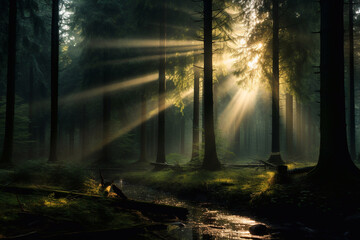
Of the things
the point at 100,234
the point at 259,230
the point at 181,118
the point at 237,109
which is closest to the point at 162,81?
the point at 259,230

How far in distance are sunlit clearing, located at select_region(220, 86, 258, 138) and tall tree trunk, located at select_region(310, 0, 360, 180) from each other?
27050 mm

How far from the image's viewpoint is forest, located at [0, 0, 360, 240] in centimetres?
643

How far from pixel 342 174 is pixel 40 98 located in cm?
3297

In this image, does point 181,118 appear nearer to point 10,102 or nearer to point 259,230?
point 10,102

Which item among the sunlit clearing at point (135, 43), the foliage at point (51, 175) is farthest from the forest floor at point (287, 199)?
the sunlit clearing at point (135, 43)

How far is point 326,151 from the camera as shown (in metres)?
8.38

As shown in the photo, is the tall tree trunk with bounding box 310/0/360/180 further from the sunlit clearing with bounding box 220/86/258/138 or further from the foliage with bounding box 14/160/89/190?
the sunlit clearing with bounding box 220/86/258/138

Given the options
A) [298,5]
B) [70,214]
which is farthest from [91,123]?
[70,214]

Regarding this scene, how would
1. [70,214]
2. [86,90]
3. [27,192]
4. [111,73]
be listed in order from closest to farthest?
1. [70,214]
2. [27,192]
3. [111,73]
4. [86,90]

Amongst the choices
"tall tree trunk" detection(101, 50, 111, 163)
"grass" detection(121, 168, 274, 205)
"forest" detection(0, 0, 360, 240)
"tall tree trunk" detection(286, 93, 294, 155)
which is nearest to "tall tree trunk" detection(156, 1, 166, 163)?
"forest" detection(0, 0, 360, 240)

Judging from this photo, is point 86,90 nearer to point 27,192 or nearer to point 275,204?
point 27,192

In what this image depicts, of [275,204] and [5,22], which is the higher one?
[5,22]

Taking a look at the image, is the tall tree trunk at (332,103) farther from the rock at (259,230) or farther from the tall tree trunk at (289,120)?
the tall tree trunk at (289,120)

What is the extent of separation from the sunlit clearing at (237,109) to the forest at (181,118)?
0.31 meters
